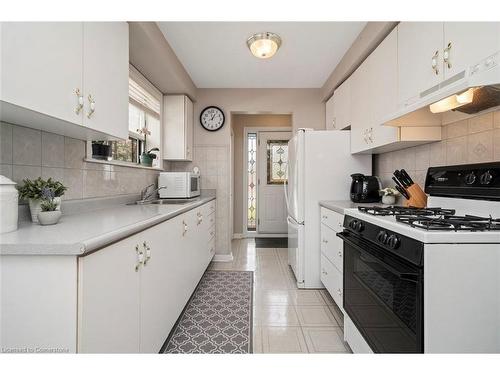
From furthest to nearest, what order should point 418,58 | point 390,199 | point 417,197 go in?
point 390,199 < point 417,197 < point 418,58

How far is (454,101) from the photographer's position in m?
1.37

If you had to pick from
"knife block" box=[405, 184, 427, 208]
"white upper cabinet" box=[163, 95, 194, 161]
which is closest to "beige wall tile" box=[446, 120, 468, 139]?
"knife block" box=[405, 184, 427, 208]

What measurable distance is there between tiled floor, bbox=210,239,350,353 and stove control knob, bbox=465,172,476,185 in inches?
47.9

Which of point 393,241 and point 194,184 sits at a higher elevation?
point 194,184

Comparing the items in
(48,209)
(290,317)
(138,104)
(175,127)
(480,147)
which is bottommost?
(290,317)

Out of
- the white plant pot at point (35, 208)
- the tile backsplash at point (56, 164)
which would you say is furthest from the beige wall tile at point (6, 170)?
the white plant pot at point (35, 208)

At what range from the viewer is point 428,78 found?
58.5 inches

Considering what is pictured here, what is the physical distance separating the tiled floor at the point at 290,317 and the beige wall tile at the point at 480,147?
139 centimetres

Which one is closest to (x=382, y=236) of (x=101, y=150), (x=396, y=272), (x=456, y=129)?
(x=396, y=272)

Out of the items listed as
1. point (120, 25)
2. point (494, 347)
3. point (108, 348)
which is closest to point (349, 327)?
point (494, 347)

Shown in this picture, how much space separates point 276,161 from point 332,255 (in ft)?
10.5

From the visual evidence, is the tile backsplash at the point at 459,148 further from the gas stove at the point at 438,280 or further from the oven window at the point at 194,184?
the oven window at the point at 194,184

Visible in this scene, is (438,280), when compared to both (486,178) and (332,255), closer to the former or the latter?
(486,178)
